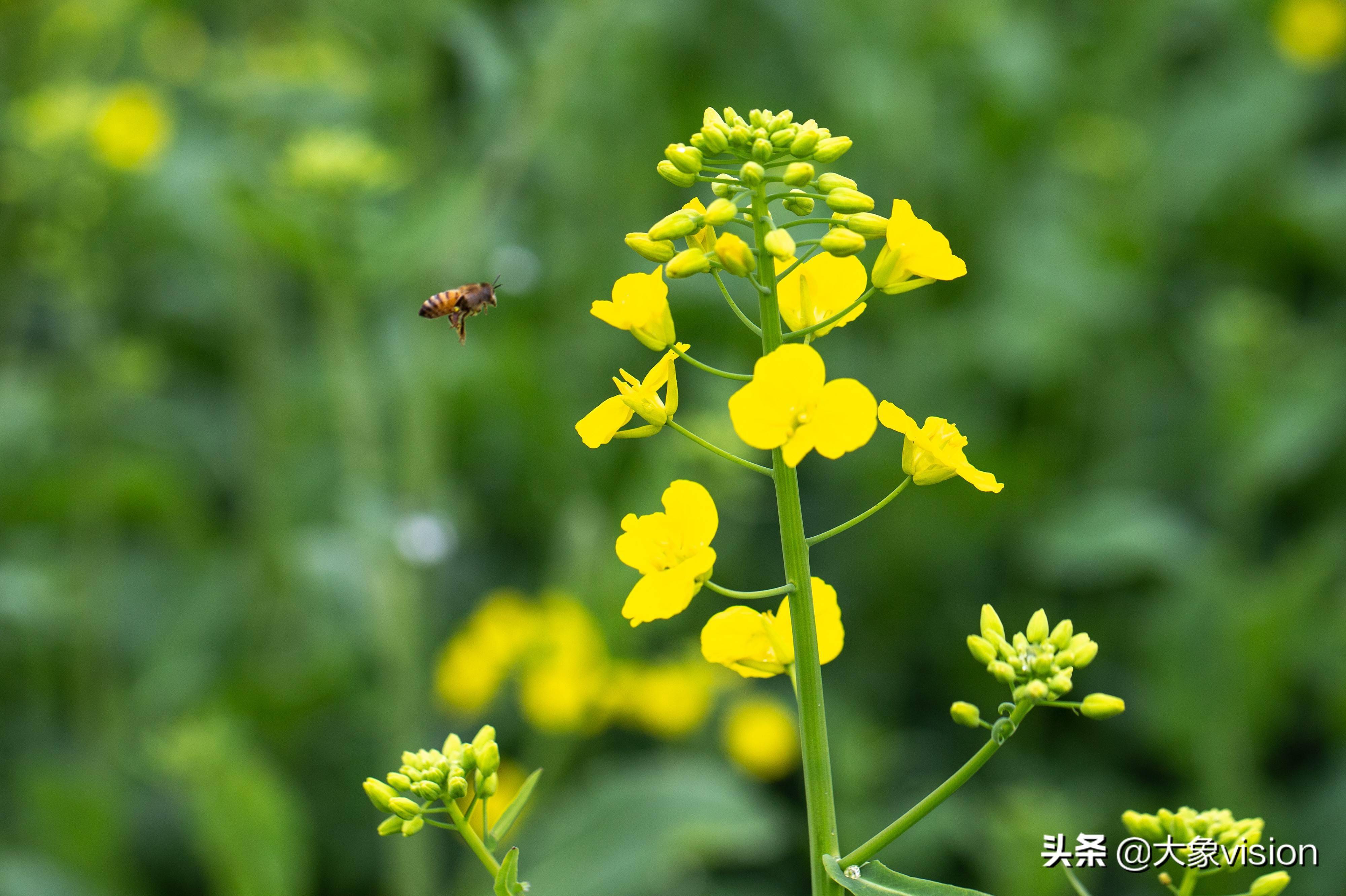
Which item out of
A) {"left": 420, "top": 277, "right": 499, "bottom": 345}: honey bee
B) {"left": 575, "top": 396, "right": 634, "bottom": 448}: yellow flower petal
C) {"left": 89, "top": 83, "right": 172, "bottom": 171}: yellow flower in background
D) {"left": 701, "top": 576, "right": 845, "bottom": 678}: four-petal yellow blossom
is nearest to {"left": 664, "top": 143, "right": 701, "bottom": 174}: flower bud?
{"left": 575, "top": 396, "right": 634, "bottom": 448}: yellow flower petal

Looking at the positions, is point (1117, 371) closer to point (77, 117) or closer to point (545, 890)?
point (545, 890)

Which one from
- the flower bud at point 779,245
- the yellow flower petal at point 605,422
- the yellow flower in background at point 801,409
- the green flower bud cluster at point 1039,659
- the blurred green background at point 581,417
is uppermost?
the blurred green background at point 581,417

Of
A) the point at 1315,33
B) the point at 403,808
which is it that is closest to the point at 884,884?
the point at 403,808

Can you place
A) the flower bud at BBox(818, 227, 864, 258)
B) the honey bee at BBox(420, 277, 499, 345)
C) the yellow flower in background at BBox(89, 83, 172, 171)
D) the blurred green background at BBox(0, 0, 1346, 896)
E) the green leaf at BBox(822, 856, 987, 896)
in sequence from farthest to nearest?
the yellow flower in background at BBox(89, 83, 172, 171) → the blurred green background at BBox(0, 0, 1346, 896) → the honey bee at BBox(420, 277, 499, 345) → the flower bud at BBox(818, 227, 864, 258) → the green leaf at BBox(822, 856, 987, 896)

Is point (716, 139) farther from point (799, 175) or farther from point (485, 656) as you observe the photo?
point (485, 656)

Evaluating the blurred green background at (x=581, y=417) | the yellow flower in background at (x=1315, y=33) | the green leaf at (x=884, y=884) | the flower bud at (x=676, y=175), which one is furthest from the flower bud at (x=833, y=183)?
the yellow flower in background at (x=1315, y=33)

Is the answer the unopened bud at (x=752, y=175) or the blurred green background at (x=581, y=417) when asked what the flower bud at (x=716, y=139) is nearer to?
the unopened bud at (x=752, y=175)

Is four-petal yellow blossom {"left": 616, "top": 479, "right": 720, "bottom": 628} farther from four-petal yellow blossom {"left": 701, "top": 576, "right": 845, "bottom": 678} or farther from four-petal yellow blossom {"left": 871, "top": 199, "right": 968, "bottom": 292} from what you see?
four-petal yellow blossom {"left": 871, "top": 199, "right": 968, "bottom": 292}
